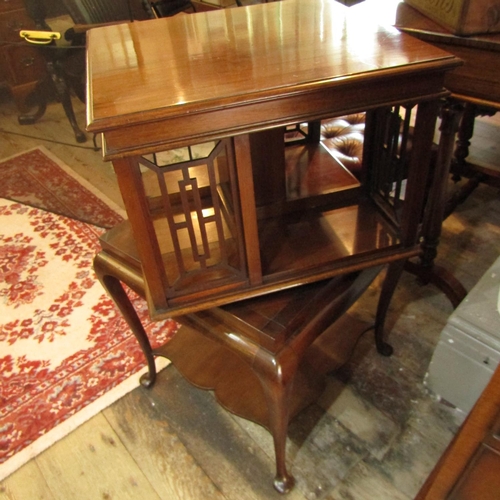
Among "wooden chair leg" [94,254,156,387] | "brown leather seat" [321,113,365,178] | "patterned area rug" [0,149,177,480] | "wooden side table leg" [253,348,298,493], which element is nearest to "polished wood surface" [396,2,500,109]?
"brown leather seat" [321,113,365,178]

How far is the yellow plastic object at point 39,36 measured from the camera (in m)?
1.64

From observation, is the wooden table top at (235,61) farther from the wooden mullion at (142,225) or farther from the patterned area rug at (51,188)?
the patterned area rug at (51,188)

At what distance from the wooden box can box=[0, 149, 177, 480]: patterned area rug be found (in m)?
1.07

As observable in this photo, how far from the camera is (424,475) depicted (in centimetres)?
102

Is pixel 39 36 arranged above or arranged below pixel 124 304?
above

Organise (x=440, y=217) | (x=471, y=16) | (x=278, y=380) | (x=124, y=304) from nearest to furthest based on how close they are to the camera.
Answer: (x=278, y=380) < (x=471, y=16) < (x=124, y=304) < (x=440, y=217)

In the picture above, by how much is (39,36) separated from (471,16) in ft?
4.78

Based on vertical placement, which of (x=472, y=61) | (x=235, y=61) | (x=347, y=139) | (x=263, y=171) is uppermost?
(x=235, y=61)

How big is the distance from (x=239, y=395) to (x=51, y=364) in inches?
23.6

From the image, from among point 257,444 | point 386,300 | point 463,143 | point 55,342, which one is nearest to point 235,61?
point 386,300

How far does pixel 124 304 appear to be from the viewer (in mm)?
1046

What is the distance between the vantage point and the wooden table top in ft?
1.91

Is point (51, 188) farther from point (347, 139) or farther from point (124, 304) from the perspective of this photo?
point (347, 139)

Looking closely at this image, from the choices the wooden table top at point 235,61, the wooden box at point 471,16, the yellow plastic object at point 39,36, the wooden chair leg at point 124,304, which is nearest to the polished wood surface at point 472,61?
the wooden box at point 471,16
